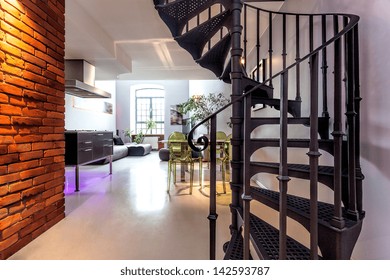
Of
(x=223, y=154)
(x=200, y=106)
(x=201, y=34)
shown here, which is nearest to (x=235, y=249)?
(x=201, y=34)

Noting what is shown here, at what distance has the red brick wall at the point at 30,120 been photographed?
164cm

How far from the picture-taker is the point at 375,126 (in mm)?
1314

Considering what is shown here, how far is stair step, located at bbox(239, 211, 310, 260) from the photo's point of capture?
3.92 ft

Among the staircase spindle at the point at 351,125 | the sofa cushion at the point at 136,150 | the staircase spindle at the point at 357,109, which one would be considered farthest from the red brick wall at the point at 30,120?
the sofa cushion at the point at 136,150

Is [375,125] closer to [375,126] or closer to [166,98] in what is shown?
[375,126]

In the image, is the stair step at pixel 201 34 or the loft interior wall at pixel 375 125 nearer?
the loft interior wall at pixel 375 125

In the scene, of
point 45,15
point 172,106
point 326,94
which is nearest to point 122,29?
point 45,15

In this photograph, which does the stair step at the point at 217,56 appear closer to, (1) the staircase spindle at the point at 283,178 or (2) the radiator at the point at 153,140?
(1) the staircase spindle at the point at 283,178

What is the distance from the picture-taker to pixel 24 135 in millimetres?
1808

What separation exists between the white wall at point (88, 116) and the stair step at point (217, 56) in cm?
426

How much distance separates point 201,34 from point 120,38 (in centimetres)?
201

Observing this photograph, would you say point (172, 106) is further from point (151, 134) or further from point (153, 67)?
point (153, 67)
